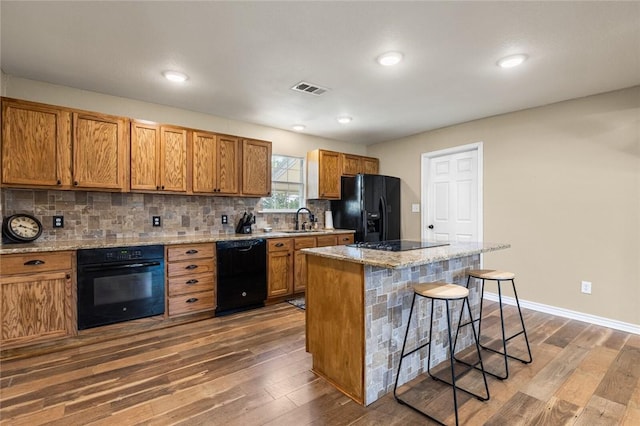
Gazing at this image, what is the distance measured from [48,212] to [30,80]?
1.29 m

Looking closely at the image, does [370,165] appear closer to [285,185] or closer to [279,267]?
[285,185]

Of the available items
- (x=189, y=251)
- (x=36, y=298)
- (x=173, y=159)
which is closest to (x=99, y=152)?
(x=173, y=159)

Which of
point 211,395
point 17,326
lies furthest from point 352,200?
point 17,326

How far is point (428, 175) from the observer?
4895 mm

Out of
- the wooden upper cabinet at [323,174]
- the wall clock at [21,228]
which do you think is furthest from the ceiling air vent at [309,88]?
the wall clock at [21,228]

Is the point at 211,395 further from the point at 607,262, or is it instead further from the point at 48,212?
the point at 607,262

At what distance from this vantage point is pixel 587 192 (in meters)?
3.30

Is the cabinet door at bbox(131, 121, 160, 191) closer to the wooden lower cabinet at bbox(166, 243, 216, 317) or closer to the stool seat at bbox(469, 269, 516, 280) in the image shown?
the wooden lower cabinet at bbox(166, 243, 216, 317)

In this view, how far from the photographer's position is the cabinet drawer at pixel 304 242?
13.5ft

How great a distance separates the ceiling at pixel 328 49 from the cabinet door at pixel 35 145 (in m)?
0.38

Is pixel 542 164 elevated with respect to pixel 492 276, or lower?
elevated

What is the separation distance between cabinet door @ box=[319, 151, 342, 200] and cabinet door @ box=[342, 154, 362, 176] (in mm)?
101

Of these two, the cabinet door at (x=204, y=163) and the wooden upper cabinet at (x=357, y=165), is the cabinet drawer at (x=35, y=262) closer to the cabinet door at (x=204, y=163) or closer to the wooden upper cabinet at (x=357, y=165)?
the cabinet door at (x=204, y=163)

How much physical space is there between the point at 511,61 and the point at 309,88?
1829 mm
